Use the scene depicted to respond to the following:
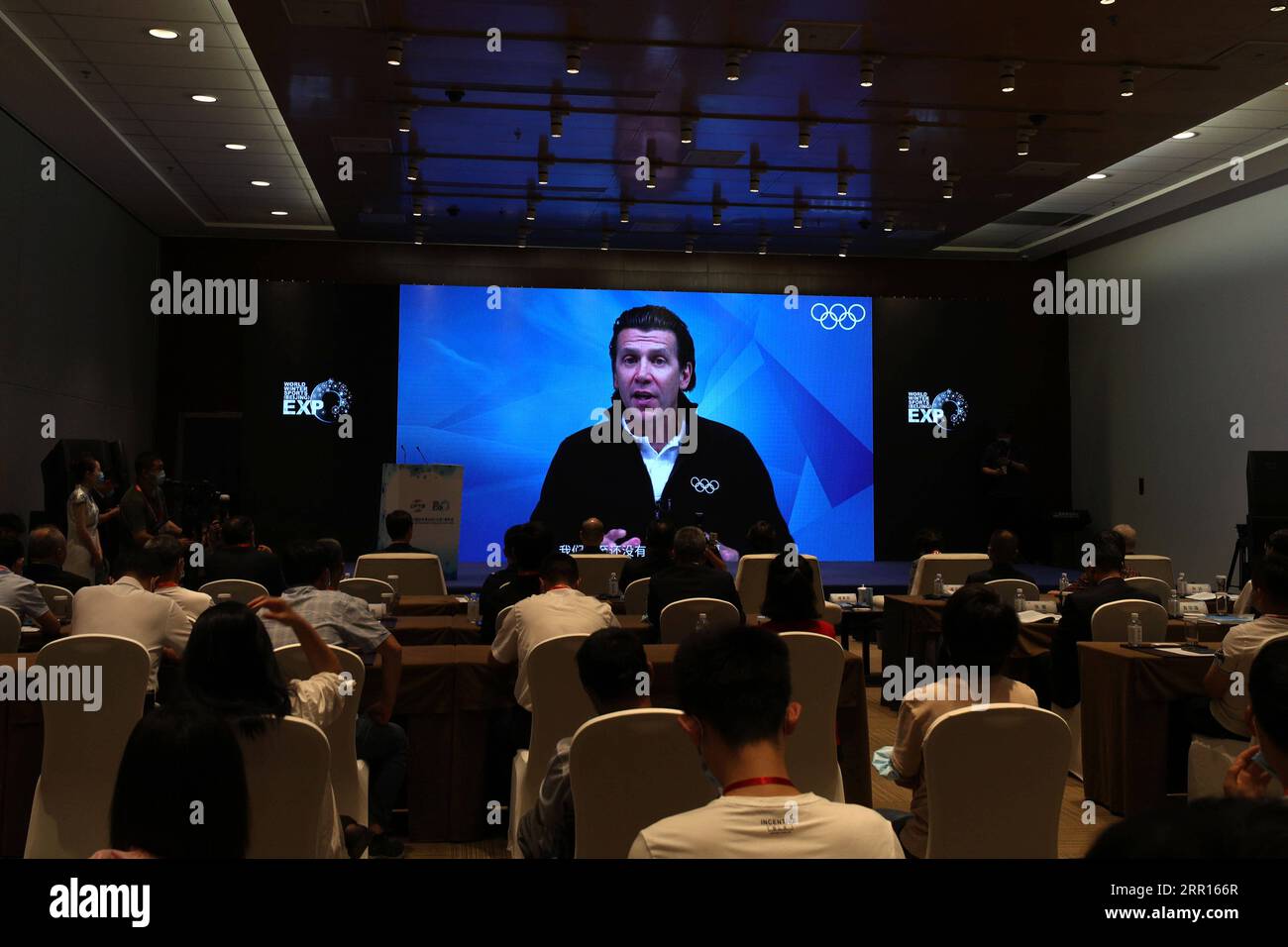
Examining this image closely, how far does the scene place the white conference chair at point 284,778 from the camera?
2.60 m

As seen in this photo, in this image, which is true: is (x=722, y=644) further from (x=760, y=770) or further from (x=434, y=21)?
(x=434, y=21)

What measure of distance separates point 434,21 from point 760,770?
6640mm

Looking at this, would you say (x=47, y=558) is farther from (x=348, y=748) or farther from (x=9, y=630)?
(x=348, y=748)

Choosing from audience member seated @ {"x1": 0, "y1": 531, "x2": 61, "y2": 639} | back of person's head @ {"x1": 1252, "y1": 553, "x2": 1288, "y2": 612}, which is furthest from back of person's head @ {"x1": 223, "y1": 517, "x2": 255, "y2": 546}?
back of person's head @ {"x1": 1252, "y1": 553, "x2": 1288, "y2": 612}

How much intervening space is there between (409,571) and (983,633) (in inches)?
197

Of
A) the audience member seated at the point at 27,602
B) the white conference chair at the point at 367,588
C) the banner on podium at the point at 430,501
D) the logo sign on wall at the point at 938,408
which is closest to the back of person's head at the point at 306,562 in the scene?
the audience member seated at the point at 27,602

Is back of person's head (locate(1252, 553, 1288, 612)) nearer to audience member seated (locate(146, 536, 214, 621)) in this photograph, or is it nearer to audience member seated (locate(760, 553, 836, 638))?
audience member seated (locate(760, 553, 836, 638))

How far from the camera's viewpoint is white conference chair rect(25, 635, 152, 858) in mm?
3566

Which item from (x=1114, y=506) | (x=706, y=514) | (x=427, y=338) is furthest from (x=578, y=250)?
(x=1114, y=506)

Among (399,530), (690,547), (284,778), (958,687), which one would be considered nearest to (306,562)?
(284,778)

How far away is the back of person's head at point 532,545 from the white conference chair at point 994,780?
2.85 m

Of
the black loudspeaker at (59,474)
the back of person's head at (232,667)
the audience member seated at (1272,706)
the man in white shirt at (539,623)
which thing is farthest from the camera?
the black loudspeaker at (59,474)

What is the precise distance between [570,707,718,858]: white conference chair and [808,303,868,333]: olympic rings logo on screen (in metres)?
11.4

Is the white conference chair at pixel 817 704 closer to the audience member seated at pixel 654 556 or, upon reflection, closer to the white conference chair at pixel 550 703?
the white conference chair at pixel 550 703
